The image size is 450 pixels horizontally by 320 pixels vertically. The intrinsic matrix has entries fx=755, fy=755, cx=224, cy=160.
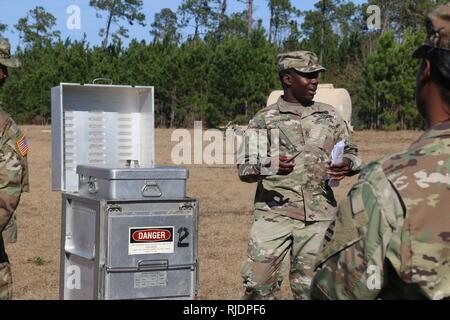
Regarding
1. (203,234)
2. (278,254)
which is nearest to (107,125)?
(278,254)

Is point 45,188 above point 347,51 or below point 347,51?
below

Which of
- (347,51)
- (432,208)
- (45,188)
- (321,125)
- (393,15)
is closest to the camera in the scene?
(432,208)

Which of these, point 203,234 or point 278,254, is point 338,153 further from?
point 203,234

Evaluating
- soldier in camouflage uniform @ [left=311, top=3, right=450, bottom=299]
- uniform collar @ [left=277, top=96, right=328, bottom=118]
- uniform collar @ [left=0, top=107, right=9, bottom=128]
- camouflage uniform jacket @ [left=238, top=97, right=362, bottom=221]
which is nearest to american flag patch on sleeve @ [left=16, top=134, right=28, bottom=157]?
uniform collar @ [left=0, top=107, right=9, bottom=128]

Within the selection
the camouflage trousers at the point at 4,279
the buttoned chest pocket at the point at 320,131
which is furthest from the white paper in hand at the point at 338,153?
the camouflage trousers at the point at 4,279

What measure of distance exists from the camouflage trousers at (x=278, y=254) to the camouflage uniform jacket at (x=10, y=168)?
1.45 metres

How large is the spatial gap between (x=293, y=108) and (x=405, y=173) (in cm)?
302

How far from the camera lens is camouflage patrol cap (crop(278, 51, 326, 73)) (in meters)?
4.55

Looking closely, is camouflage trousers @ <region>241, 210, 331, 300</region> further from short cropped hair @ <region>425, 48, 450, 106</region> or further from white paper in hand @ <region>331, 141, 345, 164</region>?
short cropped hair @ <region>425, 48, 450, 106</region>

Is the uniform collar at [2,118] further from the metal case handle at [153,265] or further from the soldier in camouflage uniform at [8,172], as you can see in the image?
the metal case handle at [153,265]

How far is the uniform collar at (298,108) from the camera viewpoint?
4578 millimetres

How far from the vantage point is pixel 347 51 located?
3591cm
